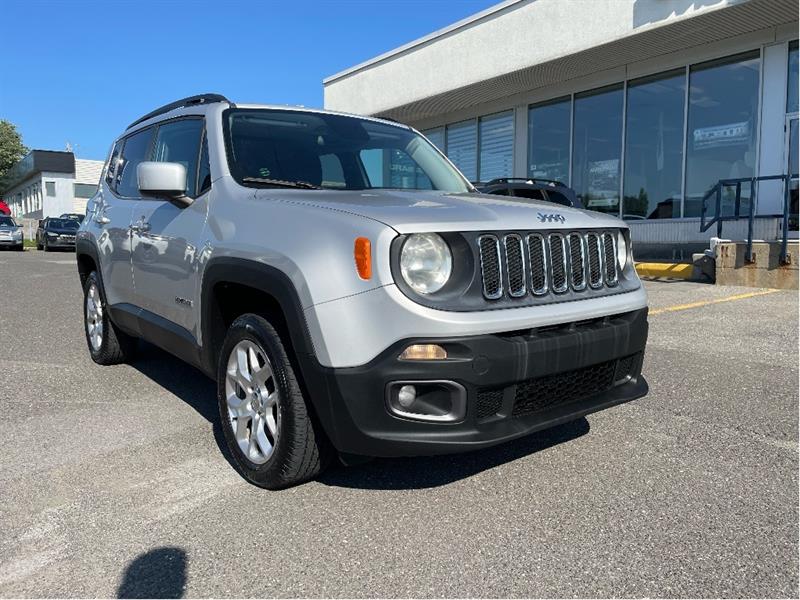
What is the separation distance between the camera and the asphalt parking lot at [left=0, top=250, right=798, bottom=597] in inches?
88.9

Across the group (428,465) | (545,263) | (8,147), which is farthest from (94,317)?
(8,147)

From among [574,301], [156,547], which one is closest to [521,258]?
[574,301]

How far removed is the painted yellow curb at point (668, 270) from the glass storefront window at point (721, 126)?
5.97 ft

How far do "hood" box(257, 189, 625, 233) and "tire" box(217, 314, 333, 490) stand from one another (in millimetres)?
628

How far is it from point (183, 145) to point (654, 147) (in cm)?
1187

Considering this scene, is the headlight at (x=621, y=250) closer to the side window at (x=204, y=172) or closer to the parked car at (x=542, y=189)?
the parked car at (x=542, y=189)

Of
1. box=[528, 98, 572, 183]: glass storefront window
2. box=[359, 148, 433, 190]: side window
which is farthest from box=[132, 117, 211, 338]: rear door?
box=[528, 98, 572, 183]: glass storefront window

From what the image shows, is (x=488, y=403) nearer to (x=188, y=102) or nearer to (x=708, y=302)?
(x=188, y=102)

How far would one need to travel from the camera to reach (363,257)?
8.14 feet

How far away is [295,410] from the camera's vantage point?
2.71m

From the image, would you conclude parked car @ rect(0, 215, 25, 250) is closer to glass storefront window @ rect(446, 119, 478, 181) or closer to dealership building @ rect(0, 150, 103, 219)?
glass storefront window @ rect(446, 119, 478, 181)

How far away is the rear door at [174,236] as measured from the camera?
351 cm

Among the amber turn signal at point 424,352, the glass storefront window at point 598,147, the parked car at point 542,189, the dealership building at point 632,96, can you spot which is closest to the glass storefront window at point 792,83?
the dealership building at point 632,96

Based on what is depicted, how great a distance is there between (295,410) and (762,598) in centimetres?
179
